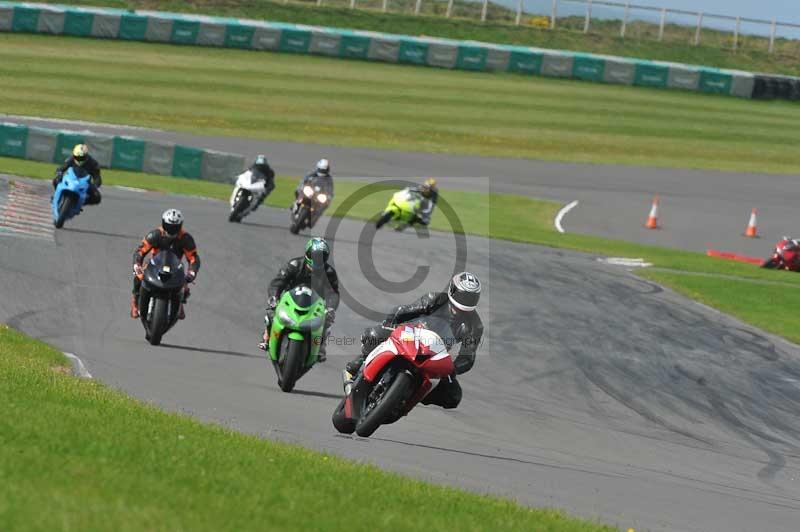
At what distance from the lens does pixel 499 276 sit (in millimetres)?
22062

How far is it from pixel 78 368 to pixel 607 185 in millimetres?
32101

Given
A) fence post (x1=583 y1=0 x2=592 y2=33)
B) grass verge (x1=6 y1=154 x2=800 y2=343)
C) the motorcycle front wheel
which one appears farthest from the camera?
fence post (x1=583 y1=0 x2=592 y2=33)

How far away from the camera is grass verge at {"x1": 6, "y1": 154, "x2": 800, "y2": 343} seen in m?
23.2

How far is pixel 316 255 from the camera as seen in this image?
43.2ft

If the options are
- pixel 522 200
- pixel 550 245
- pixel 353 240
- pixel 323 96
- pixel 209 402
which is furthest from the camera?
pixel 323 96

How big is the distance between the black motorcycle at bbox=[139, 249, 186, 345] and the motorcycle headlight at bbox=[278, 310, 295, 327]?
109 inches

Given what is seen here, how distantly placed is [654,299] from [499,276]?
103 inches

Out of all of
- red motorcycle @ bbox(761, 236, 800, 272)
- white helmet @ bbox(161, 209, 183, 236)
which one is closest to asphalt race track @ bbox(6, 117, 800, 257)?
red motorcycle @ bbox(761, 236, 800, 272)

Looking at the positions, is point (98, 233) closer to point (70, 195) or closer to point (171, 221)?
point (70, 195)

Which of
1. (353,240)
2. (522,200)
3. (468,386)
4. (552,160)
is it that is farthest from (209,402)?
(552,160)

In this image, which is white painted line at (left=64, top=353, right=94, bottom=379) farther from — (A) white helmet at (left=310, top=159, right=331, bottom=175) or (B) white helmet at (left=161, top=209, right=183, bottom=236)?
(A) white helmet at (left=310, top=159, right=331, bottom=175)

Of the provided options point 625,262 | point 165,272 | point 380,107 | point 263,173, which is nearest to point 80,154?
point 263,173

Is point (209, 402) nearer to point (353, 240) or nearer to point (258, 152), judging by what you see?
point (353, 240)

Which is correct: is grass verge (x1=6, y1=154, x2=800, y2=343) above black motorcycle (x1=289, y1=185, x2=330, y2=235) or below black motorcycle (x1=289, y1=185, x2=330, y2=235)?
below
